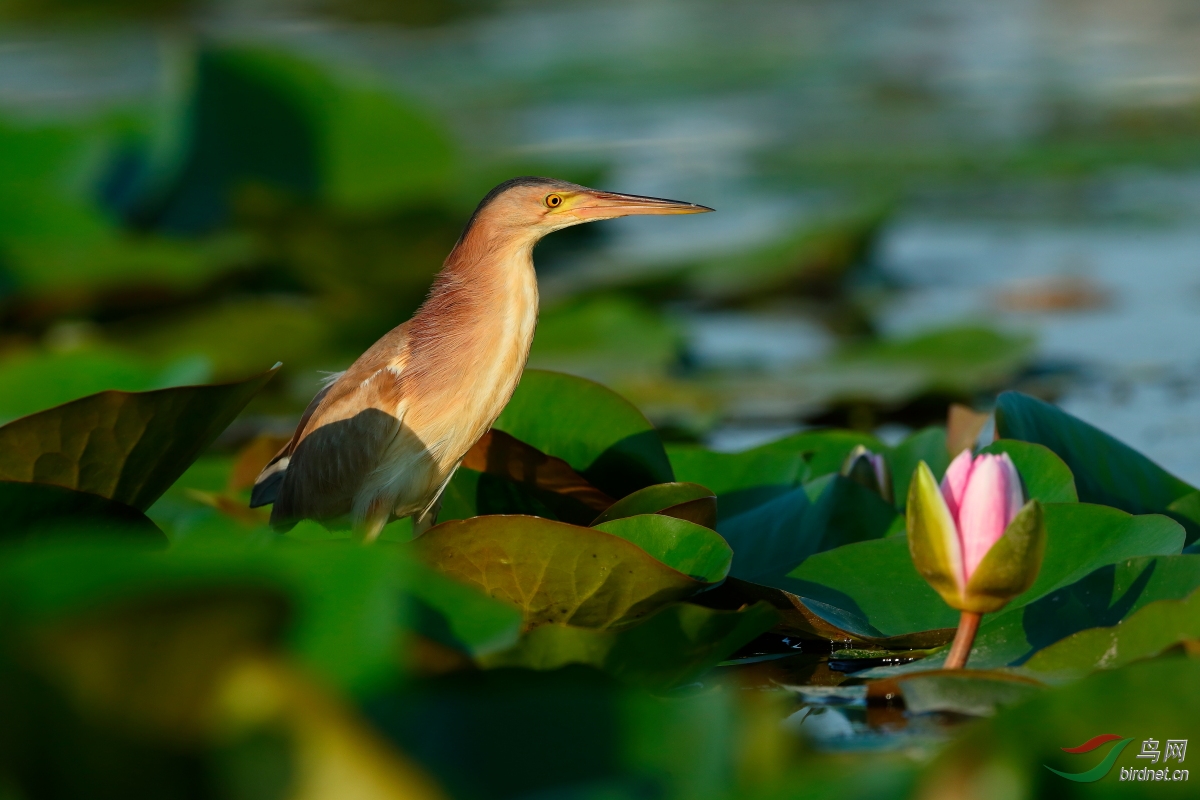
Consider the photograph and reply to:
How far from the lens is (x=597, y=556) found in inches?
76.2

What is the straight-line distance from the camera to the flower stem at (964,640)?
5.87 ft

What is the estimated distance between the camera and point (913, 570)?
220 cm

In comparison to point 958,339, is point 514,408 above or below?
above

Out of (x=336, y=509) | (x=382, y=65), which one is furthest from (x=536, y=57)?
(x=336, y=509)

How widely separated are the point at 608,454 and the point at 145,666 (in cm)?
151

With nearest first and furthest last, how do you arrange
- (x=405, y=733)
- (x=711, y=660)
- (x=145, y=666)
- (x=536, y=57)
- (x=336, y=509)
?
(x=145, y=666) < (x=405, y=733) < (x=711, y=660) < (x=336, y=509) < (x=536, y=57)

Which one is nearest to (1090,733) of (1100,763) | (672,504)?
(1100,763)

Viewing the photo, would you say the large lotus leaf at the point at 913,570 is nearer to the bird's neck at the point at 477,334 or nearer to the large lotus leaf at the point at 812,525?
the large lotus leaf at the point at 812,525

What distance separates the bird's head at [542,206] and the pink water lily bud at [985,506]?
1.25 meters

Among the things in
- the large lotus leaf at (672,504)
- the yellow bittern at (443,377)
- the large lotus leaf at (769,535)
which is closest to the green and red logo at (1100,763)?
the large lotus leaf at (672,504)

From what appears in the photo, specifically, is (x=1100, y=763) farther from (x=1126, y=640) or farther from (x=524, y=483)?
(x=524, y=483)

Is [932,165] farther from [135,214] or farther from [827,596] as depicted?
[827,596]

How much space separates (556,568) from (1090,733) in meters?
0.85

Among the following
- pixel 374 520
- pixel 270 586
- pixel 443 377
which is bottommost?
pixel 374 520
